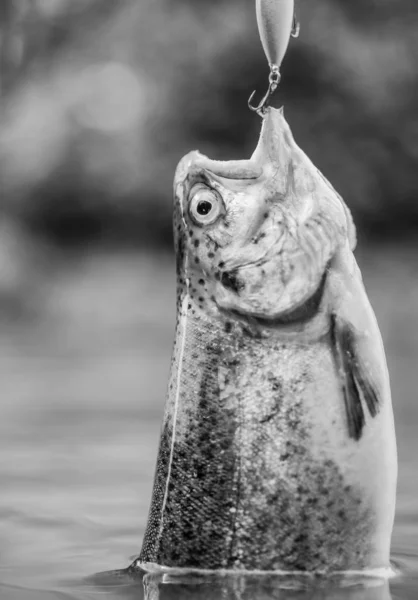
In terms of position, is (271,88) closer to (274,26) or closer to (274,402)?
(274,26)

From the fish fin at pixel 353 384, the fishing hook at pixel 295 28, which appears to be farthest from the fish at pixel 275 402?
the fishing hook at pixel 295 28

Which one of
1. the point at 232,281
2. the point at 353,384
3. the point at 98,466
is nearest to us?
the point at 353,384

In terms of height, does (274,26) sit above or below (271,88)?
above

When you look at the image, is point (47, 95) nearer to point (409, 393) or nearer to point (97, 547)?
point (409, 393)

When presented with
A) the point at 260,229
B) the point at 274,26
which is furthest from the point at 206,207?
the point at 274,26

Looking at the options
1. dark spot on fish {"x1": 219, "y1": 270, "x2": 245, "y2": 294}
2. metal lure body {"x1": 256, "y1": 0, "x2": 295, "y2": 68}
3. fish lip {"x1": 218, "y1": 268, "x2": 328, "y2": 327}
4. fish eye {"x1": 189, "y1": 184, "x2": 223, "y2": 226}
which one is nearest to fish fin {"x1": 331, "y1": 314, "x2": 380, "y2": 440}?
fish lip {"x1": 218, "y1": 268, "x2": 328, "y2": 327}

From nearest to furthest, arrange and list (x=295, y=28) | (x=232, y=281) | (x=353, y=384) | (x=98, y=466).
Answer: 1. (x=353, y=384)
2. (x=232, y=281)
3. (x=295, y=28)
4. (x=98, y=466)

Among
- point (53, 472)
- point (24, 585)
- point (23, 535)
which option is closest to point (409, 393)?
point (53, 472)

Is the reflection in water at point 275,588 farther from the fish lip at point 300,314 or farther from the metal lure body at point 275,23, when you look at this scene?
the metal lure body at point 275,23
